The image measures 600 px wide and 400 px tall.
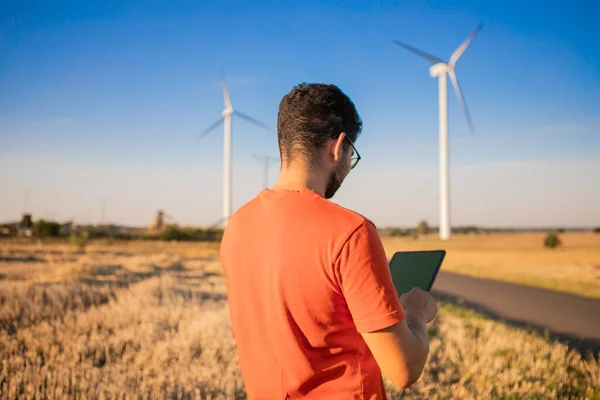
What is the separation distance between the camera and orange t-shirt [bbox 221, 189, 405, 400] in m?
1.55

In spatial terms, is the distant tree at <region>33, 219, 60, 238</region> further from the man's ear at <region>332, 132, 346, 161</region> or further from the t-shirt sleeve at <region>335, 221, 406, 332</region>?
the t-shirt sleeve at <region>335, 221, 406, 332</region>

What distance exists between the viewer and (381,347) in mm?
1588

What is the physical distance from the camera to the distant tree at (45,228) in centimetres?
5521

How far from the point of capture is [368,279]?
1.54m

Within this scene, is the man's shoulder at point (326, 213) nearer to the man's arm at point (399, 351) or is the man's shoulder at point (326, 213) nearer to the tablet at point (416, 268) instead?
the man's arm at point (399, 351)

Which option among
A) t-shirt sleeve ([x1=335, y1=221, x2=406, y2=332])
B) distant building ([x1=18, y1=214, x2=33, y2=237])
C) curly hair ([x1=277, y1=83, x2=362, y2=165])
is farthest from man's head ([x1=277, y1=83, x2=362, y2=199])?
distant building ([x1=18, y1=214, x2=33, y2=237])

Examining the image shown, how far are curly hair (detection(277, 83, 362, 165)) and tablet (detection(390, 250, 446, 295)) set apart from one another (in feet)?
2.46

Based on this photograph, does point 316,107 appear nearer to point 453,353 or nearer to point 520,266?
point 453,353

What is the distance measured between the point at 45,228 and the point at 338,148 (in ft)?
203

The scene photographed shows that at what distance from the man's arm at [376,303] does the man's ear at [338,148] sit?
1.31 feet

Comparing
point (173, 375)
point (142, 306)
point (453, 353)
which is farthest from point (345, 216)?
point (142, 306)

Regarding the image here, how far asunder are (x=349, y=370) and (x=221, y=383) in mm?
3752

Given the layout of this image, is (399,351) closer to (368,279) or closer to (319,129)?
(368,279)

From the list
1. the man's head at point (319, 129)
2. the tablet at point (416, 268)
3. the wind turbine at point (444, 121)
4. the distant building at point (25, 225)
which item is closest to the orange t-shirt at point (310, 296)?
the man's head at point (319, 129)
